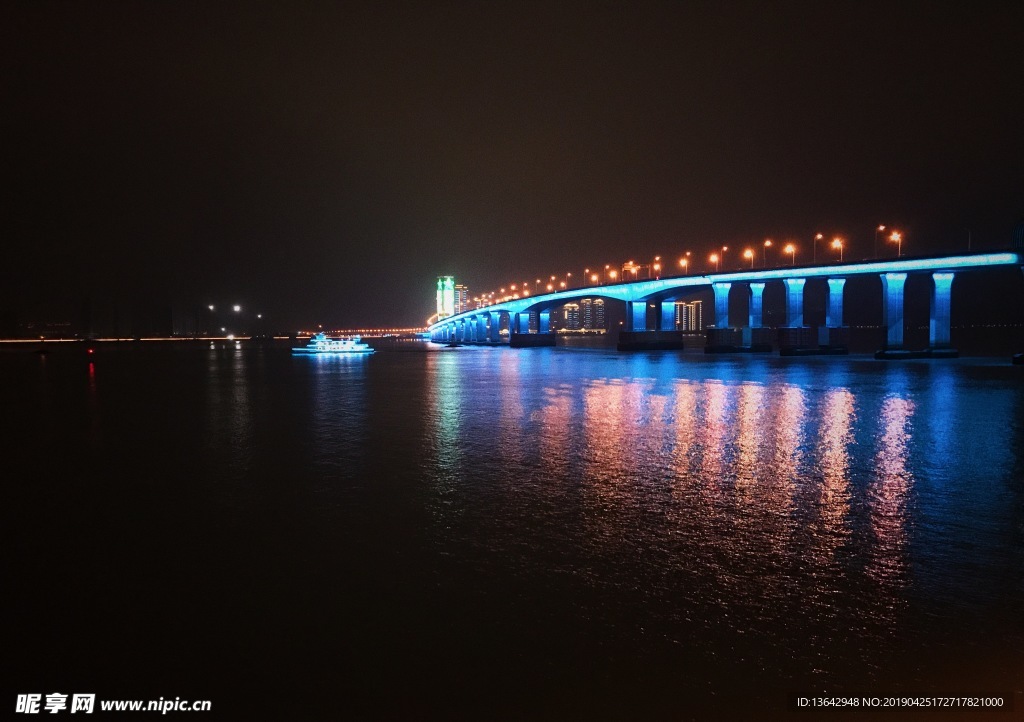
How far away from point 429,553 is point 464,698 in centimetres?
326

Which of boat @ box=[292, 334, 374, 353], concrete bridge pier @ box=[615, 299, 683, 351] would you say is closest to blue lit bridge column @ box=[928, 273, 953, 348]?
concrete bridge pier @ box=[615, 299, 683, 351]

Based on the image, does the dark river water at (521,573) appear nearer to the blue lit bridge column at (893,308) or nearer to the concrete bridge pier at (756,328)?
the blue lit bridge column at (893,308)

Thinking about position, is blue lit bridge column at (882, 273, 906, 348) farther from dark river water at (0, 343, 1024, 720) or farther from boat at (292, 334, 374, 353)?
boat at (292, 334, 374, 353)

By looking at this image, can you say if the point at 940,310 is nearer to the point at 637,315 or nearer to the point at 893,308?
the point at 893,308

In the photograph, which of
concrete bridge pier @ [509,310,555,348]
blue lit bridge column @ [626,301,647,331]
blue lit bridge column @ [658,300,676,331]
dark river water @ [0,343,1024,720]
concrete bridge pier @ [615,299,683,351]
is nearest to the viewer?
dark river water @ [0,343,1024,720]

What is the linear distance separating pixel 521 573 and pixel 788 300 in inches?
3446

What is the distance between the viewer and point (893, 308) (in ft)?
232

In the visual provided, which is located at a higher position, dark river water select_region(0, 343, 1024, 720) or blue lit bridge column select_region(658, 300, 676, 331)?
blue lit bridge column select_region(658, 300, 676, 331)

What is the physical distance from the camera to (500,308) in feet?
470

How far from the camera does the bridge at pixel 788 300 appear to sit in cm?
6769

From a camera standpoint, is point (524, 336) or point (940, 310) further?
point (524, 336)

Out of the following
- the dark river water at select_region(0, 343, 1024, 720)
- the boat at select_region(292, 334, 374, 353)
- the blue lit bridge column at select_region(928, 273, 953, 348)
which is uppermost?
the blue lit bridge column at select_region(928, 273, 953, 348)

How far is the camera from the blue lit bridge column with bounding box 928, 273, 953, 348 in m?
67.6

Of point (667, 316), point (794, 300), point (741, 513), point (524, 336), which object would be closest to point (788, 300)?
point (794, 300)
